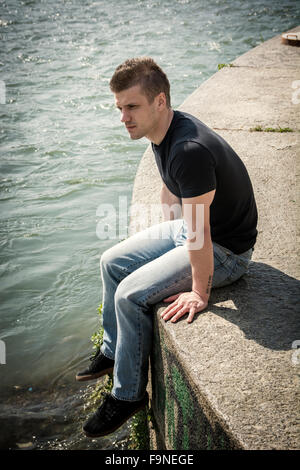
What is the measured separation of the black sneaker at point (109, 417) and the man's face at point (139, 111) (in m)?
1.69

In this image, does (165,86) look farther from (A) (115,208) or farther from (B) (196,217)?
(A) (115,208)

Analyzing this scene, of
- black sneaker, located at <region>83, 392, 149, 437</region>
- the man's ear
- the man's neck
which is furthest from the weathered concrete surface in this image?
the man's ear

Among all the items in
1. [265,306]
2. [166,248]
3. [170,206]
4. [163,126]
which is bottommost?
[265,306]

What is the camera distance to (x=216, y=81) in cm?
698

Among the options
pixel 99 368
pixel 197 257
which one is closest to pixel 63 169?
pixel 99 368

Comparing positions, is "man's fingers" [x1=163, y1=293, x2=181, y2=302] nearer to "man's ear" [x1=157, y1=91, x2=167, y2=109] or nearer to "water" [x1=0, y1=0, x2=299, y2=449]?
"man's ear" [x1=157, y1=91, x2=167, y2=109]

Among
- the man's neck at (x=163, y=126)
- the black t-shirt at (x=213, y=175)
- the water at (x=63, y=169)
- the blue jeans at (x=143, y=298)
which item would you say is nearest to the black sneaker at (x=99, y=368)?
the blue jeans at (x=143, y=298)

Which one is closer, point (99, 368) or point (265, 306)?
point (265, 306)

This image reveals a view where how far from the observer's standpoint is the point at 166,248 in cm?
270

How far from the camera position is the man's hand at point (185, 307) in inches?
86.9

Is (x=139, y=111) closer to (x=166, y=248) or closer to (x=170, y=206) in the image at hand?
(x=170, y=206)

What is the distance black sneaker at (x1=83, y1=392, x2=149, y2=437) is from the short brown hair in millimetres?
1902

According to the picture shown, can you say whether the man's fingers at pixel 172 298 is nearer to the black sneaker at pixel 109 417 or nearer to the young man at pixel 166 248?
the young man at pixel 166 248

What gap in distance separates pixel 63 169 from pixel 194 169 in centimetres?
540
